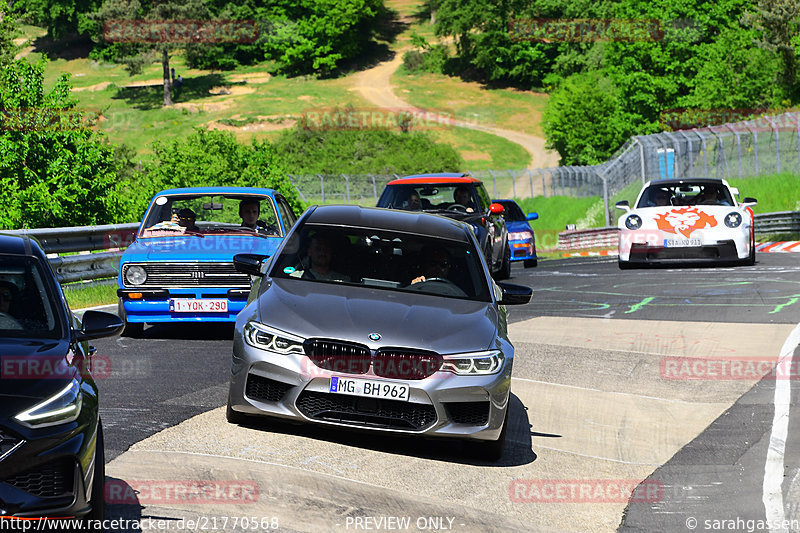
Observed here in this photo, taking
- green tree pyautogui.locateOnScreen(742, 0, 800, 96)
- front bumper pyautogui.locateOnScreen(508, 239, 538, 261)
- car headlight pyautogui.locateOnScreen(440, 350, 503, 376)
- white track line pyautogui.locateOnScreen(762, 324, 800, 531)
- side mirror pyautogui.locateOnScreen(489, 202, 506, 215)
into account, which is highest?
car headlight pyautogui.locateOnScreen(440, 350, 503, 376)

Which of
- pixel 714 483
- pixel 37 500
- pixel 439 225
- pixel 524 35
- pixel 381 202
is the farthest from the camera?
pixel 524 35

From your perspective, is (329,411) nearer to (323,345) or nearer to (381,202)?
(323,345)

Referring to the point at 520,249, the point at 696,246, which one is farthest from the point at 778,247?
the point at 696,246

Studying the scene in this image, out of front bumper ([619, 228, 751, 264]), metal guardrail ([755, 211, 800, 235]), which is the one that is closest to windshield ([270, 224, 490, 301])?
front bumper ([619, 228, 751, 264])

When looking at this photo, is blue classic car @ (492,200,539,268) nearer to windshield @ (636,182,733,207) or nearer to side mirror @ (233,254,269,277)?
windshield @ (636,182,733,207)

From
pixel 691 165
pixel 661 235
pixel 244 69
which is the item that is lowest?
pixel 244 69

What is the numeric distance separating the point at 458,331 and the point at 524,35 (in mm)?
114187

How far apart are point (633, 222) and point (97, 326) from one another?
592 inches

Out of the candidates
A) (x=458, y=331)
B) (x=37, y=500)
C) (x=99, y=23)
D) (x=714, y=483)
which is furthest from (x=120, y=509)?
(x=99, y=23)

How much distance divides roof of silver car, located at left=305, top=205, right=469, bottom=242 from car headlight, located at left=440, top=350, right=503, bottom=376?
1.64m

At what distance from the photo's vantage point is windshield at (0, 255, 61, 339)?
5.35 meters

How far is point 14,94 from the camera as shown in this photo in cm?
2378

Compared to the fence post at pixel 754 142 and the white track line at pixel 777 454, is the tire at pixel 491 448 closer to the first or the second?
the white track line at pixel 777 454

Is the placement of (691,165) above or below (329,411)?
below
